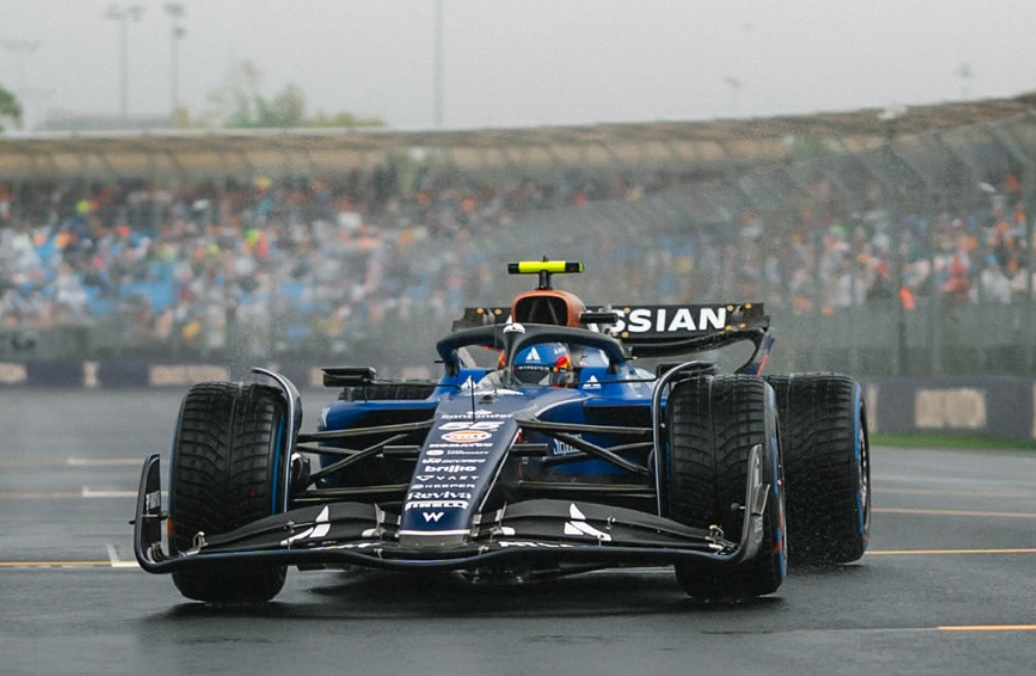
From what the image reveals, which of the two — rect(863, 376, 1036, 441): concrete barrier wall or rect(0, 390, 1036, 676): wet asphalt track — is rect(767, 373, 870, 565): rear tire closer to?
rect(0, 390, 1036, 676): wet asphalt track

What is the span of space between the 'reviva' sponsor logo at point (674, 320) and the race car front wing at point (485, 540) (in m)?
4.55

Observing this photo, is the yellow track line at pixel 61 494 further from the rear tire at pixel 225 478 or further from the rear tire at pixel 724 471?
the rear tire at pixel 724 471

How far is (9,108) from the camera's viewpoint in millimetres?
112688

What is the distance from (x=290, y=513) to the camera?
8.55 m

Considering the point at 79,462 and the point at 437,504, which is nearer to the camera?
the point at 437,504

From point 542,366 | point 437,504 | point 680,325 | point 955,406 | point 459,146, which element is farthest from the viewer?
point 459,146

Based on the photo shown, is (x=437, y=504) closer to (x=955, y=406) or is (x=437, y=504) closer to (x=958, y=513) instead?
(x=958, y=513)

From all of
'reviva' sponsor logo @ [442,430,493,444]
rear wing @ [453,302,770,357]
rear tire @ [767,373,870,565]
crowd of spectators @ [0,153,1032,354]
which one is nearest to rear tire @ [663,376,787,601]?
'reviva' sponsor logo @ [442,430,493,444]

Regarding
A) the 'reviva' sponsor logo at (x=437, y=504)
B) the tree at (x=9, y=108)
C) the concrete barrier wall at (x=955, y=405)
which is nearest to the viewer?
the 'reviva' sponsor logo at (x=437, y=504)

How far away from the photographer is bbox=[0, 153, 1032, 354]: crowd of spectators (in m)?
29.9

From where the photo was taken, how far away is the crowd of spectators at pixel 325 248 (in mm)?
29906

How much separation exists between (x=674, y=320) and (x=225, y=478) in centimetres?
492

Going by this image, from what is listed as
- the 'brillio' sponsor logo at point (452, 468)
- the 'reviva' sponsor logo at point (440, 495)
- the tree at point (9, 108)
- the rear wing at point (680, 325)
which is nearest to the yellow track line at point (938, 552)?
the rear wing at point (680, 325)

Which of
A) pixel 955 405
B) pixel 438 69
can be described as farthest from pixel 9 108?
pixel 955 405
